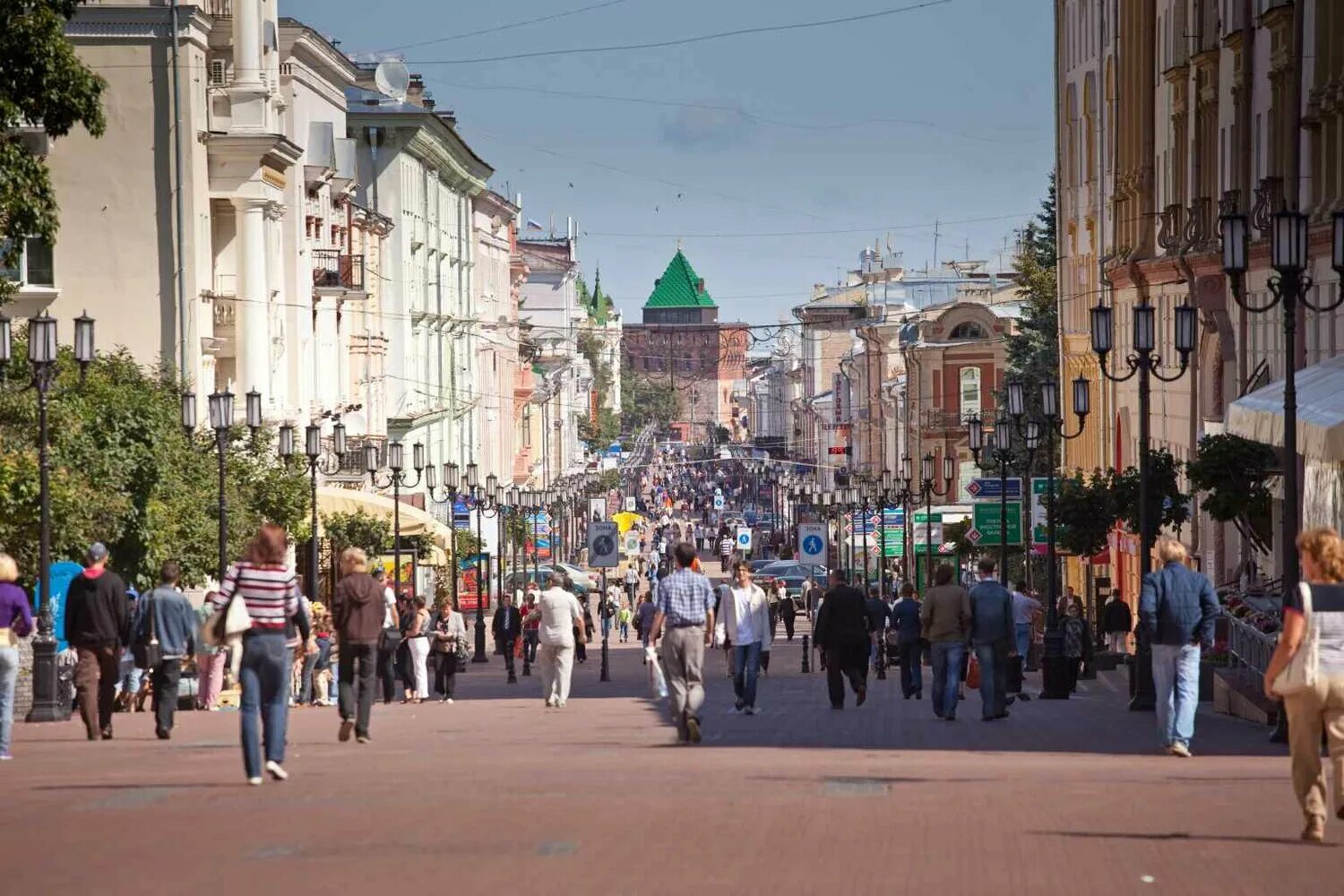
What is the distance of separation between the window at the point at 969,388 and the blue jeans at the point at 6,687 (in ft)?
246

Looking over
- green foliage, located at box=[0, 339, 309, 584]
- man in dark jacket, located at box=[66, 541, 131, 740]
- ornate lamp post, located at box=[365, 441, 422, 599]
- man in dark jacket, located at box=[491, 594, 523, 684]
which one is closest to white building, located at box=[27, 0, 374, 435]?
ornate lamp post, located at box=[365, 441, 422, 599]

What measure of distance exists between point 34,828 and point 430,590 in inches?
2239

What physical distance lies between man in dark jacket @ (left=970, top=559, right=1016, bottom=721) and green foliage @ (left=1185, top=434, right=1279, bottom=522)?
6.91 metres

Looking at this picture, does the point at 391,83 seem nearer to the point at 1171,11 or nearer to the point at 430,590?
the point at 430,590

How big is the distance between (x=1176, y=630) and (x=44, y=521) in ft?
40.6

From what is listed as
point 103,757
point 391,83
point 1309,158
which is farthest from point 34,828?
point 391,83

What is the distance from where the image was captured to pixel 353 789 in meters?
13.2

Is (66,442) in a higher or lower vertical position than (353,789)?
higher

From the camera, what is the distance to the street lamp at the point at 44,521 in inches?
861

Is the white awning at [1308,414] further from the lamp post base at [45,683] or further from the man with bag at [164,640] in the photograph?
the lamp post base at [45,683]

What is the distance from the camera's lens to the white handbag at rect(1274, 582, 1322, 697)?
10.7 metres

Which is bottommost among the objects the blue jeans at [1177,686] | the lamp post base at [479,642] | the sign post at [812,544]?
the lamp post base at [479,642]

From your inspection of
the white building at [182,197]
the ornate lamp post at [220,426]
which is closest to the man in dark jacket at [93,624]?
the ornate lamp post at [220,426]

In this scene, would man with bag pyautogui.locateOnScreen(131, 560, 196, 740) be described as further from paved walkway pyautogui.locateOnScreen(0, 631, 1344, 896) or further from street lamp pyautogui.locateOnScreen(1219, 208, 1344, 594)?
street lamp pyautogui.locateOnScreen(1219, 208, 1344, 594)
